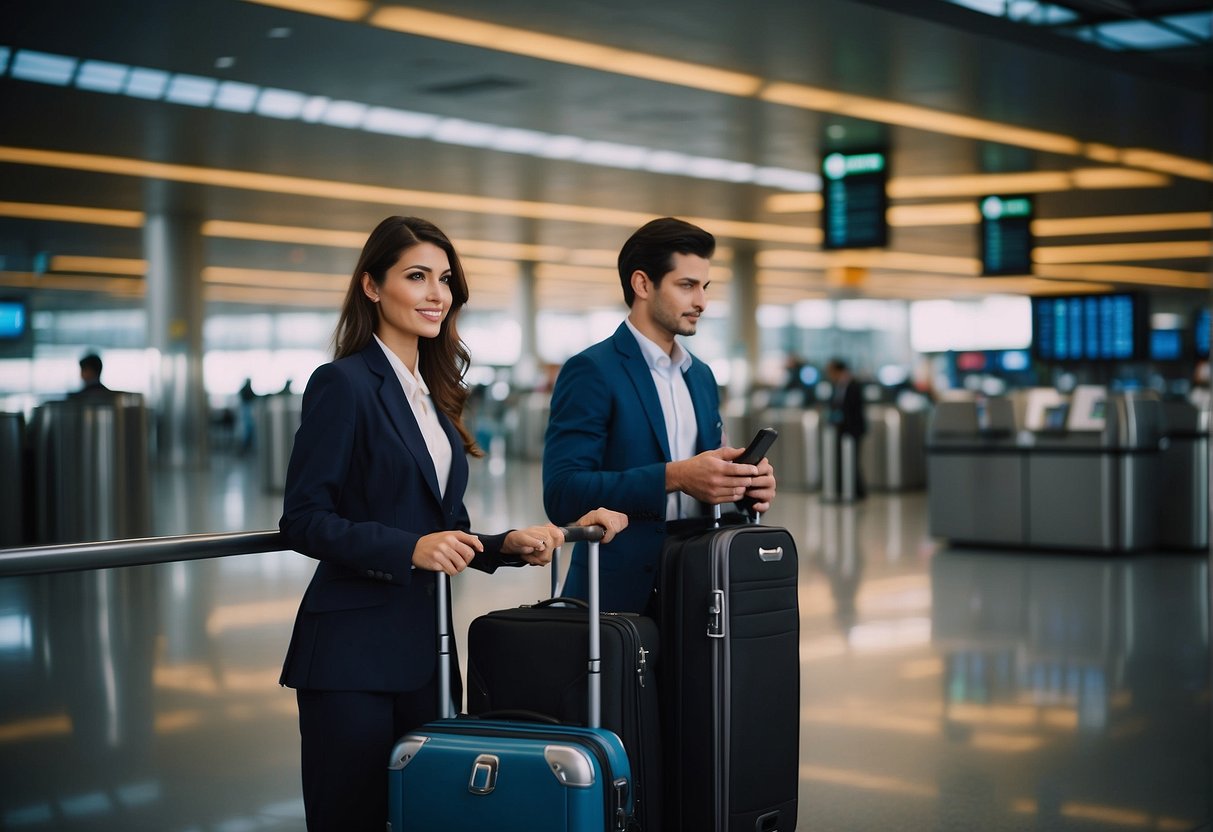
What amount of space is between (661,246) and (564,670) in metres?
1.08

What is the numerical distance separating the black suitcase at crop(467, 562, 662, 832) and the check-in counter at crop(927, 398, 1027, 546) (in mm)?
9627

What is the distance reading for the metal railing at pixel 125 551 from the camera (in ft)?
6.81

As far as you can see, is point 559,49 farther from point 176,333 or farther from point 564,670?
point 176,333

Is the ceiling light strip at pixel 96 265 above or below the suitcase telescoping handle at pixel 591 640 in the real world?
above

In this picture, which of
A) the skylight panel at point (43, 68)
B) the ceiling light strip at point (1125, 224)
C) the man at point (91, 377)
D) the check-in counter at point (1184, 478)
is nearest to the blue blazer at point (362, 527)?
the man at point (91, 377)

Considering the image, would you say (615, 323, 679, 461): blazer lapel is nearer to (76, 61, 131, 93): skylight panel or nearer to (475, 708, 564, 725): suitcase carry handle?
(475, 708, 564, 725): suitcase carry handle

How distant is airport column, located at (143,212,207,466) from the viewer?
2283 centimetres

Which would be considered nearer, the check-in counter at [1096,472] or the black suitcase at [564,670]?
the black suitcase at [564,670]

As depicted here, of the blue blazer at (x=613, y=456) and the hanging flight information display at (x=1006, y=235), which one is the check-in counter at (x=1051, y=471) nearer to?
the hanging flight information display at (x=1006, y=235)

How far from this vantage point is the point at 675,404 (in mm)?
3113

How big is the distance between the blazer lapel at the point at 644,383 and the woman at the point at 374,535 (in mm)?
644

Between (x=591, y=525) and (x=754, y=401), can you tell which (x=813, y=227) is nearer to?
(x=754, y=401)

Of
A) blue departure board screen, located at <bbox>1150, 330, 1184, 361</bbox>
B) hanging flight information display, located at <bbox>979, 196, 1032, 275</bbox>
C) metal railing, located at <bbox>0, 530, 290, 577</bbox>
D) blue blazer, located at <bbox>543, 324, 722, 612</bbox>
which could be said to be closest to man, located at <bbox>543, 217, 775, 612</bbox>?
blue blazer, located at <bbox>543, 324, 722, 612</bbox>

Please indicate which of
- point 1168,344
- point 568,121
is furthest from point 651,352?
point 1168,344
